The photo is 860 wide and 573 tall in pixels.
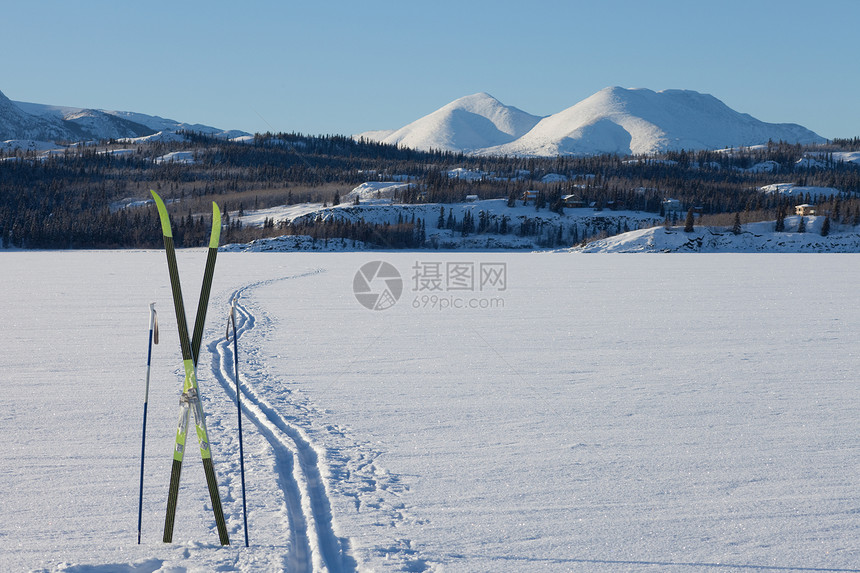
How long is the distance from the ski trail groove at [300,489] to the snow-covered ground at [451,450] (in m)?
0.03

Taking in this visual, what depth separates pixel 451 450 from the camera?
766 centimetres

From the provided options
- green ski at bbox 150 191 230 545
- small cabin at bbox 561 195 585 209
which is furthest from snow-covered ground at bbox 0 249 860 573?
small cabin at bbox 561 195 585 209

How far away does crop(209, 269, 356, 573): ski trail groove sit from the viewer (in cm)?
511

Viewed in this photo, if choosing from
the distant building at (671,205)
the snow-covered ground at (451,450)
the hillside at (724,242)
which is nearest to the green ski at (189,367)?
the snow-covered ground at (451,450)

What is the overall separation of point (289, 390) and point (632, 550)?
6174 millimetres

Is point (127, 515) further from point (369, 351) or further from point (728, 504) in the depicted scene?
point (369, 351)

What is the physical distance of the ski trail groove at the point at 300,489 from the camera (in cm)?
511

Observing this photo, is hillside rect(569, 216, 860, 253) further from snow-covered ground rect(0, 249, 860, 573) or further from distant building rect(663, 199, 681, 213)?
snow-covered ground rect(0, 249, 860, 573)

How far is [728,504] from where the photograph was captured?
244 inches

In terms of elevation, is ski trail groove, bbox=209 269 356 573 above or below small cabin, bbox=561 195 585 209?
below

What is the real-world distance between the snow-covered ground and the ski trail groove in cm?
3

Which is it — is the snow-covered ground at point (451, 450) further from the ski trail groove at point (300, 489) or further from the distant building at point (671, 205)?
the distant building at point (671, 205)

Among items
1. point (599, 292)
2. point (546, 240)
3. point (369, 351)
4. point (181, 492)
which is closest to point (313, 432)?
point (181, 492)

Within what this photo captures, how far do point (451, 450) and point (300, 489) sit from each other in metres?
1.93
